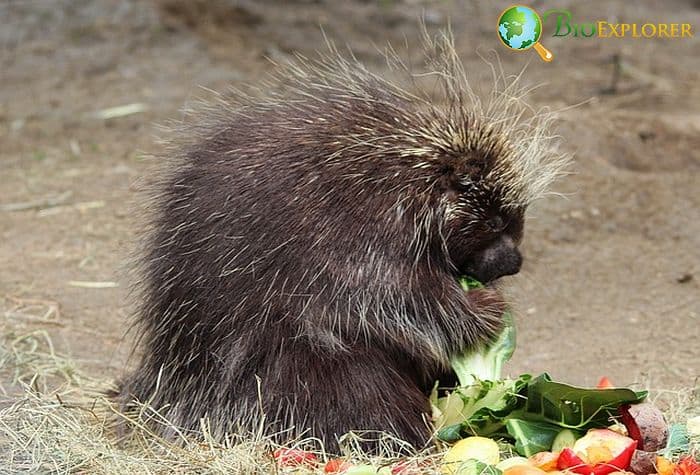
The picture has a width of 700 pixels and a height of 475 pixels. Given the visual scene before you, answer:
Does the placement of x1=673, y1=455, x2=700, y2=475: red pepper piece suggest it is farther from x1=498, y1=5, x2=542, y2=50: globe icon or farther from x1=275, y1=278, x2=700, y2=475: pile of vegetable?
x1=498, y1=5, x2=542, y2=50: globe icon

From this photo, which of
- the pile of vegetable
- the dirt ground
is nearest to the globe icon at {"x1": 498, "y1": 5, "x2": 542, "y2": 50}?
the dirt ground

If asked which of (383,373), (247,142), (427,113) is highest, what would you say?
(427,113)

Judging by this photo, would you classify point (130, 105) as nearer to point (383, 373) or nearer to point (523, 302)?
point (523, 302)

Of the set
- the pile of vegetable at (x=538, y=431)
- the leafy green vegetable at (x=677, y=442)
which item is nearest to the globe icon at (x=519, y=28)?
the pile of vegetable at (x=538, y=431)

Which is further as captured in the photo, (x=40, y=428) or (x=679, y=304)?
(x=679, y=304)

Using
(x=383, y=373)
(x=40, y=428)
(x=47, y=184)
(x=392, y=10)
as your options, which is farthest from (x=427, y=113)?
(x=392, y=10)

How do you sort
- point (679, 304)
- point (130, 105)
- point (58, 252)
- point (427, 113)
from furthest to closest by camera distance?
1. point (130, 105)
2. point (58, 252)
3. point (679, 304)
4. point (427, 113)

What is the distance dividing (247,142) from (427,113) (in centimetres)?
63

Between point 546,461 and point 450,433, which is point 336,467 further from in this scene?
point 546,461

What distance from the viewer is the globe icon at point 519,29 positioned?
7219mm

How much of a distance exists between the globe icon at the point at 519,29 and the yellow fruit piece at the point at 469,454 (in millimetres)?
4011

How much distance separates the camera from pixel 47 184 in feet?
22.5

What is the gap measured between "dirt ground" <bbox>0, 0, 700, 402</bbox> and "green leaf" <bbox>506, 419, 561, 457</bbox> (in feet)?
3.39

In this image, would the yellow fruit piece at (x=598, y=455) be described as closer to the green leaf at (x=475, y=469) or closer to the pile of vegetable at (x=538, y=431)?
the pile of vegetable at (x=538, y=431)
